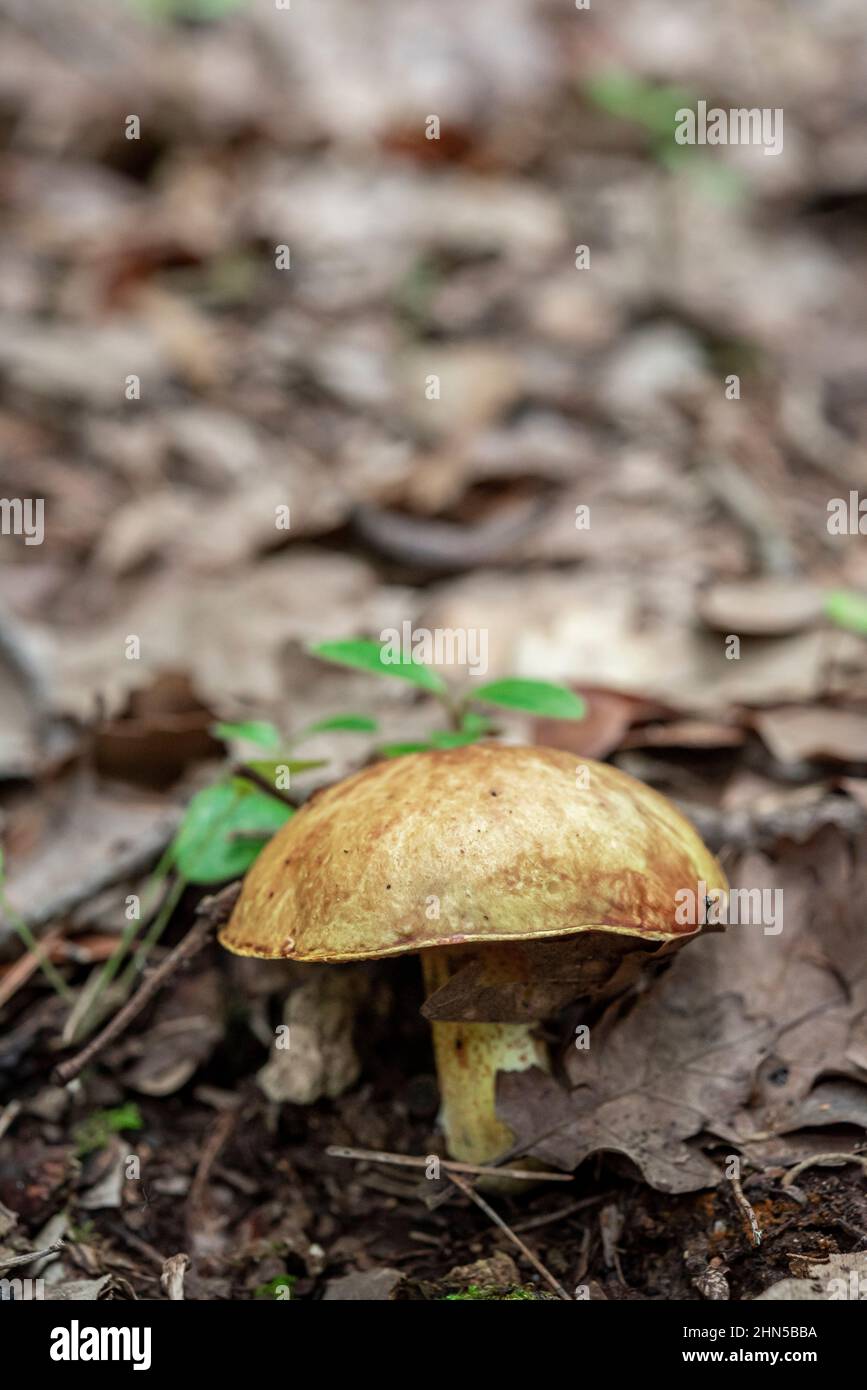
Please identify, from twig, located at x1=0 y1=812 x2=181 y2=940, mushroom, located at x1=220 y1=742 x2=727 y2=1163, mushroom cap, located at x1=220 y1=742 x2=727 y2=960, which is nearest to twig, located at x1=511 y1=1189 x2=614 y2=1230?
mushroom, located at x1=220 y1=742 x2=727 y2=1163

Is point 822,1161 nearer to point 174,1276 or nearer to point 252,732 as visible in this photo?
point 174,1276

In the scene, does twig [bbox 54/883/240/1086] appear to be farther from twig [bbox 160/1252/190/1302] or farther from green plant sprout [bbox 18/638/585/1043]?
twig [bbox 160/1252/190/1302]

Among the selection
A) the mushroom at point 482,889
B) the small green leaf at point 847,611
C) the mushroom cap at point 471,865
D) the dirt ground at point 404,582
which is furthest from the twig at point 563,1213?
the small green leaf at point 847,611

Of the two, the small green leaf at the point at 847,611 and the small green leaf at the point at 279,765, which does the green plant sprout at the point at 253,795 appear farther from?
the small green leaf at the point at 847,611

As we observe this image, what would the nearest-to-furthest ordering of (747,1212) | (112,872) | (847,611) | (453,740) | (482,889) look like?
(482,889), (747,1212), (453,740), (112,872), (847,611)

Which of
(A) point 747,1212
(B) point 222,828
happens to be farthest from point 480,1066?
(B) point 222,828
